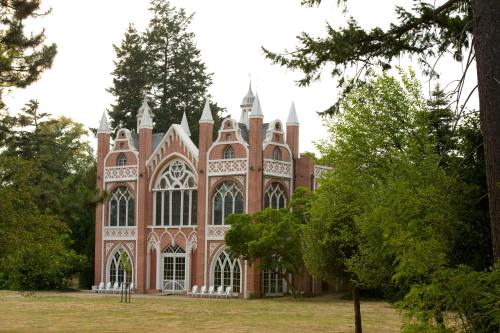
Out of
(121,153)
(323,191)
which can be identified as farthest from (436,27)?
(121,153)

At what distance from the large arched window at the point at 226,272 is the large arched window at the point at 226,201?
207 cm

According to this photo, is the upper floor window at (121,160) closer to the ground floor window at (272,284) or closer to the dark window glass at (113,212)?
the dark window glass at (113,212)

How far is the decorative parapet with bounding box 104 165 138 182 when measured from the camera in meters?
53.0

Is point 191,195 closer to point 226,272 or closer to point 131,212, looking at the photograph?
point 131,212

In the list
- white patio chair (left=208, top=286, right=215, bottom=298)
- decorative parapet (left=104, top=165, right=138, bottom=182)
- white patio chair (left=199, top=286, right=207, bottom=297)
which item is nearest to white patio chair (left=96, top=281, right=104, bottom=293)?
decorative parapet (left=104, top=165, right=138, bottom=182)

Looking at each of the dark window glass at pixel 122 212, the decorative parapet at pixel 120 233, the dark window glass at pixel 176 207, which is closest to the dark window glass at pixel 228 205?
the dark window glass at pixel 176 207

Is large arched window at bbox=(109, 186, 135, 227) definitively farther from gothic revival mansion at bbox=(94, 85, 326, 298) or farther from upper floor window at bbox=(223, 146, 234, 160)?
upper floor window at bbox=(223, 146, 234, 160)

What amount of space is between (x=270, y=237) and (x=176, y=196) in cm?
1121

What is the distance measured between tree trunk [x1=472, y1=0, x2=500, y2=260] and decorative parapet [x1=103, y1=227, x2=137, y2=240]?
42357 mm

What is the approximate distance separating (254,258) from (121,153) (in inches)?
567

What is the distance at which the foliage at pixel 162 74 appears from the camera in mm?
71438

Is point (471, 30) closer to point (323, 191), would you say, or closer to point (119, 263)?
point (323, 191)

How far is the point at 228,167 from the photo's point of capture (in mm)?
48688

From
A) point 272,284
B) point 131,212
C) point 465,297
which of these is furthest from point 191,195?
point 465,297
